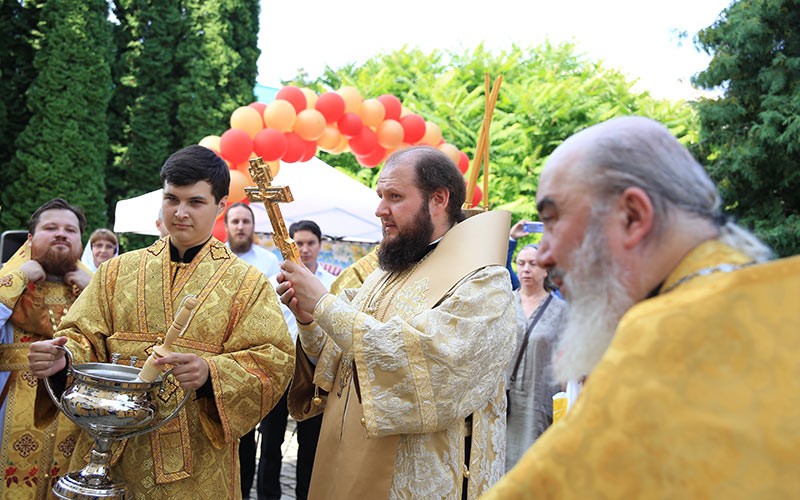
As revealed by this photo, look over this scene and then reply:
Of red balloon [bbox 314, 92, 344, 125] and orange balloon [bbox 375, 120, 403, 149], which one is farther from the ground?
red balloon [bbox 314, 92, 344, 125]

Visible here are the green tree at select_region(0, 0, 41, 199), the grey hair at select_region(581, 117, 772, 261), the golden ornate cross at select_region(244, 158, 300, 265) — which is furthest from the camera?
the green tree at select_region(0, 0, 41, 199)

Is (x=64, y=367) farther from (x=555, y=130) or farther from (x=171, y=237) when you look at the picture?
(x=555, y=130)

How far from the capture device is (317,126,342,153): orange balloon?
9.99 metres

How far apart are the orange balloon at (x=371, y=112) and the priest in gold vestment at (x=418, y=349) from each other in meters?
7.39

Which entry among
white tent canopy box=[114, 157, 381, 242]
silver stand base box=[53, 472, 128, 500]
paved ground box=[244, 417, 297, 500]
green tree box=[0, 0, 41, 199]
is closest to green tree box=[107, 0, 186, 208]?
green tree box=[0, 0, 41, 199]

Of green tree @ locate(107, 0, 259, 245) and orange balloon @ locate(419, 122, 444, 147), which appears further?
green tree @ locate(107, 0, 259, 245)

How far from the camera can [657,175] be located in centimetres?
129

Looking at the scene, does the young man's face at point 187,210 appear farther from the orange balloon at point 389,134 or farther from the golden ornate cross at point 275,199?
the orange balloon at point 389,134

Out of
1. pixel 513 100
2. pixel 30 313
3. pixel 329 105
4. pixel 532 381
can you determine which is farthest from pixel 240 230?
pixel 513 100

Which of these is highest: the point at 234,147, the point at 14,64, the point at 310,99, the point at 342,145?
the point at 14,64

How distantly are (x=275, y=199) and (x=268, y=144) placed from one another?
6376 millimetres

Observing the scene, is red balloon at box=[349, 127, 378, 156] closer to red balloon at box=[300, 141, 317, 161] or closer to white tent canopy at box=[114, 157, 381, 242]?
white tent canopy at box=[114, 157, 381, 242]

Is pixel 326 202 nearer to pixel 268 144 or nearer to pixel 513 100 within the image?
pixel 268 144

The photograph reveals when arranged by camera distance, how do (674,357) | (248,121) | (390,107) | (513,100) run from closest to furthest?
(674,357)
(248,121)
(390,107)
(513,100)
